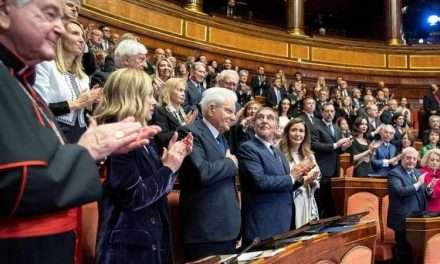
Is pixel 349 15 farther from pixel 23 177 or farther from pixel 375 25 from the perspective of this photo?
pixel 23 177

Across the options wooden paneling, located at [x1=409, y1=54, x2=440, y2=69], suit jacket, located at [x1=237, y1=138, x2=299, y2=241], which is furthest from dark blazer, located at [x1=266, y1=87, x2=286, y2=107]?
suit jacket, located at [x1=237, y1=138, x2=299, y2=241]

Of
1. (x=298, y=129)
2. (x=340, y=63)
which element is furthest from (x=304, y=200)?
(x=340, y=63)

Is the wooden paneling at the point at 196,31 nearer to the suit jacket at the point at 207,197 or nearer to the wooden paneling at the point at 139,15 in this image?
the wooden paneling at the point at 139,15

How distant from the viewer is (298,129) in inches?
98.7

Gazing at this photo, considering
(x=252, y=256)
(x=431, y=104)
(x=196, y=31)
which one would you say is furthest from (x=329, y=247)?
(x=196, y=31)

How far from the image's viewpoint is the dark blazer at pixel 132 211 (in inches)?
53.2

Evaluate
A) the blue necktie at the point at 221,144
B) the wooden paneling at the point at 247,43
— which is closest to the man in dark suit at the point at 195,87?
the blue necktie at the point at 221,144

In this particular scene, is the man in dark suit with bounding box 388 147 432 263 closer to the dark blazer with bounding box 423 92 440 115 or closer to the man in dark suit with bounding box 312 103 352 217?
the man in dark suit with bounding box 312 103 352 217

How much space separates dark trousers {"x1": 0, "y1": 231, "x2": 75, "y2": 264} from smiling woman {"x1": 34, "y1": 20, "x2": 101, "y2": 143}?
1.02m

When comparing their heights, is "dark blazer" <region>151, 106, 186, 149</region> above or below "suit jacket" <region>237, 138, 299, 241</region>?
above

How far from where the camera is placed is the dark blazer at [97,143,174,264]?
1352 mm

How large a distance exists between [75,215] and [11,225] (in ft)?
0.39

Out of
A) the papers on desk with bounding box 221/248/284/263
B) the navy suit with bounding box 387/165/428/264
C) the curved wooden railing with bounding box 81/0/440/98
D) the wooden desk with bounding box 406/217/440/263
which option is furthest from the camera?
the curved wooden railing with bounding box 81/0/440/98

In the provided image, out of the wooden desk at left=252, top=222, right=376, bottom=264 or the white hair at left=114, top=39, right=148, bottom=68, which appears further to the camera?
the white hair at left=114, top=39, right=148, bottom=68
